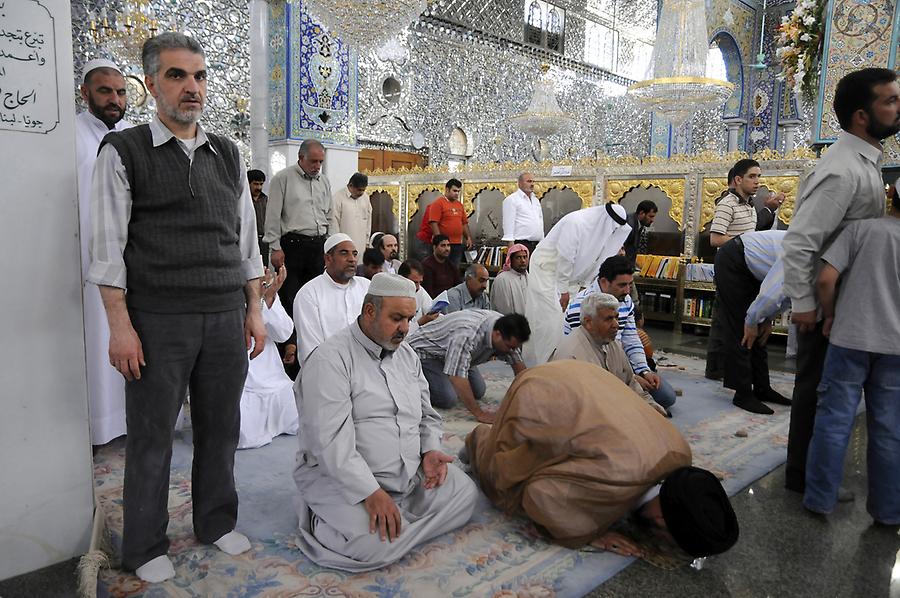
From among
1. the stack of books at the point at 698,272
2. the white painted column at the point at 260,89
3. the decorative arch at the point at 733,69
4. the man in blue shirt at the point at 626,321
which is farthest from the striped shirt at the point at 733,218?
the decorative arch at the point at 733,69

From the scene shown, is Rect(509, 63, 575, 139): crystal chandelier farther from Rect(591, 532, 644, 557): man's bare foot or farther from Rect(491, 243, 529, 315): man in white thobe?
Rect(591, 532, 644, 557): man's bare foot

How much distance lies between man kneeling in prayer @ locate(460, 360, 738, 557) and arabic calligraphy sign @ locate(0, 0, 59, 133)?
5.07ft

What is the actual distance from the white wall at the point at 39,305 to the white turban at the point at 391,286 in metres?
0.81

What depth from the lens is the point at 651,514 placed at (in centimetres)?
191

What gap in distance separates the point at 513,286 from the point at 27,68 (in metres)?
2.96

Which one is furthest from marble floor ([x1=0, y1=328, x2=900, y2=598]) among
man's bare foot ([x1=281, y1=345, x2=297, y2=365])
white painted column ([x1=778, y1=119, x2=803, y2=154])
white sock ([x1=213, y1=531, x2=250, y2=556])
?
white painted column ([x1=778, y1=119, x2=803, y2=154])

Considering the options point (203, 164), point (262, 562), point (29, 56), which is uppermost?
point (29, 56)

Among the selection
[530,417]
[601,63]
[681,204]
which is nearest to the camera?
[530,417]

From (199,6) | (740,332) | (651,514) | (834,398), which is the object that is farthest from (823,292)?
(199,6)

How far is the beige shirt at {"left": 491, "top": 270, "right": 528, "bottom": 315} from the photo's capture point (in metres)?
4.11

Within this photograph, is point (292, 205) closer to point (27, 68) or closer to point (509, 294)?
point (509, 294)

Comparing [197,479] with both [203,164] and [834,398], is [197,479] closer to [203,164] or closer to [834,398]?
[203,164]

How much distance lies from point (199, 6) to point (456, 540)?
648 cm

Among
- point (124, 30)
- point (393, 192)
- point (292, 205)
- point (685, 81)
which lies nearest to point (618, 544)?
→ point (292, 205)
